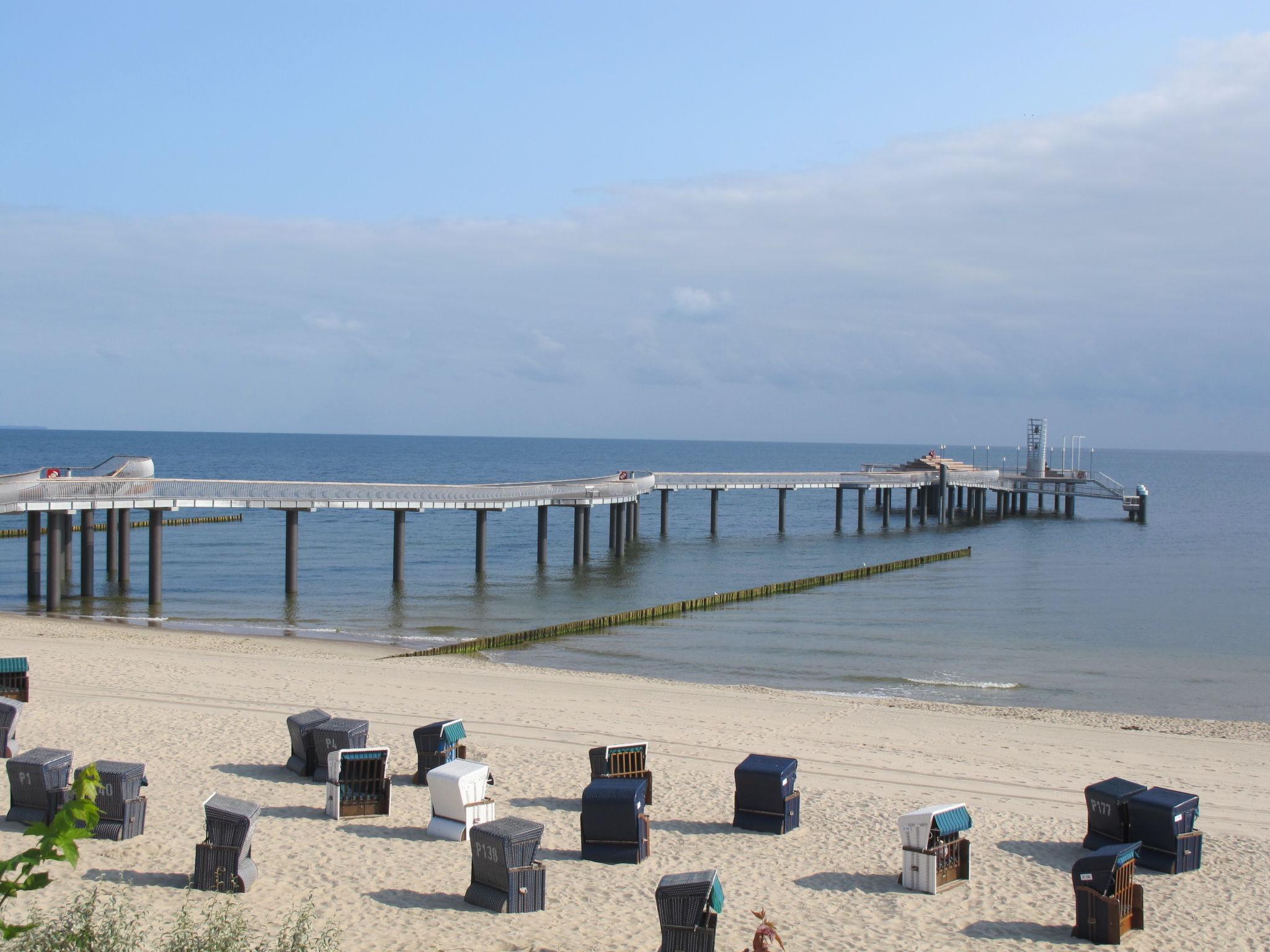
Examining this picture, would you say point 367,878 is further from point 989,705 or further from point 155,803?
point 989,705

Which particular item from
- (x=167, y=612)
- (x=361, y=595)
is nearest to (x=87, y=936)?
(x=167, y=612)

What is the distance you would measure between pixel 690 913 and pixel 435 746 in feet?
19.4

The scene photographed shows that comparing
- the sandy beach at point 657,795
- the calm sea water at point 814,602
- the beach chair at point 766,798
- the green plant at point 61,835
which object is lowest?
the calm sea water at point 814,602

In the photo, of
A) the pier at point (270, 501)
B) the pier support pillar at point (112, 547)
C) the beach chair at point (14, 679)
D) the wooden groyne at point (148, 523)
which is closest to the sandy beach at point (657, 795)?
the beach chair at point (14, 679)

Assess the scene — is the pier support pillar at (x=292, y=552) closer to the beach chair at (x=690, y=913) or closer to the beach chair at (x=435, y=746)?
the beach chair at (x=435, y=746)

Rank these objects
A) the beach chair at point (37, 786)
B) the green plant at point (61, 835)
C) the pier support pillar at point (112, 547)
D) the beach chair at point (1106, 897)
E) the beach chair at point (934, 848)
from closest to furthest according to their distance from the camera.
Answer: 1. the green plant at point (61, 835)
2. the beach chair at point (1106, 897)
3. the beach chair at point (934, 848)
4. the beach chair at point (37, 786)
5. the pier support pillar at point (112, 547)

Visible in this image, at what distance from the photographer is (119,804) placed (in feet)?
38.2

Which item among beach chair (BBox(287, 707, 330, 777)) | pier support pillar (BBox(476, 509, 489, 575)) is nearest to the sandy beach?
beach chair (BBox(287, 707, 330, 777))

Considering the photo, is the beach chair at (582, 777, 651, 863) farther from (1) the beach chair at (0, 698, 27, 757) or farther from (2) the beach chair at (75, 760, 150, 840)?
(1) the beach chair at (0, 698, 27, 757)

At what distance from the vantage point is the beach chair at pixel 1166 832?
11.8m

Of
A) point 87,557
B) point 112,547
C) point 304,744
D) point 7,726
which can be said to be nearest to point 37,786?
point 7,726

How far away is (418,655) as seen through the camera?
2650cm

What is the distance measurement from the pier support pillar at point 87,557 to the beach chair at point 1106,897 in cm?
3345

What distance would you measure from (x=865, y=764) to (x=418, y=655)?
13275 millimetres
